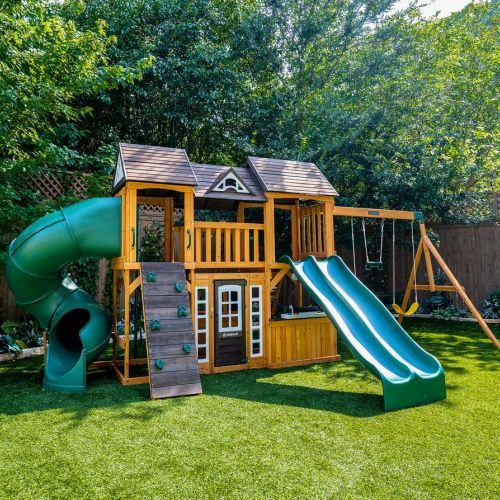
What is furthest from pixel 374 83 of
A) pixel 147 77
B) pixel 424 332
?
pixel 424 332

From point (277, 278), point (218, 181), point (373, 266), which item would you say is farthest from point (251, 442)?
point (373, 266)

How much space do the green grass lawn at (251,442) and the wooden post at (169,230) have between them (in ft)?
7.59

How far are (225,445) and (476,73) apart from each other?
13.3 m

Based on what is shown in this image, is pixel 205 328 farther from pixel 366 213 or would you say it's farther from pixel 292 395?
pixel 366 213

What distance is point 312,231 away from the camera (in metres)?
7.84

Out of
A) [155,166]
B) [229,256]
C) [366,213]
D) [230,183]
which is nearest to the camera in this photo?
[155,166]

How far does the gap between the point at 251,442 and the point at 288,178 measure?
4.74 meters

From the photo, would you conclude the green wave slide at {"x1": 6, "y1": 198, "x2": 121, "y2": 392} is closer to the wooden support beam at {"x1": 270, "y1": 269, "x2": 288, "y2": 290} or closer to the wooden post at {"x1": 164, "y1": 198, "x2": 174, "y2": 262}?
the wooden post at {"x1": 164, "y1": 198, "x2": 174, "y2": 262}

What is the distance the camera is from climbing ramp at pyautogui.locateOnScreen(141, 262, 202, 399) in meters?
5.21

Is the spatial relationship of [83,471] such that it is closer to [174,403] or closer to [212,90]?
[174,403]

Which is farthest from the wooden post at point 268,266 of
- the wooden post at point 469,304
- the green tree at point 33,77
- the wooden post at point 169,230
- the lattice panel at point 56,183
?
the lattice panel at point 56,183

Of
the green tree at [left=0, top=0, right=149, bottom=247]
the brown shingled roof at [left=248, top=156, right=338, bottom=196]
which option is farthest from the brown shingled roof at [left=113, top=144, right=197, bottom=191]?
the green tree at [left=0, top=0, right=149, bottom=247]

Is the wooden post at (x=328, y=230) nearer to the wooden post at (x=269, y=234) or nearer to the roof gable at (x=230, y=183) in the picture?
the wooden post at (x=269, y=234)

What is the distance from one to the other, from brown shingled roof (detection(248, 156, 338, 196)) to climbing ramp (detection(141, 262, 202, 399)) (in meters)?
2.16
